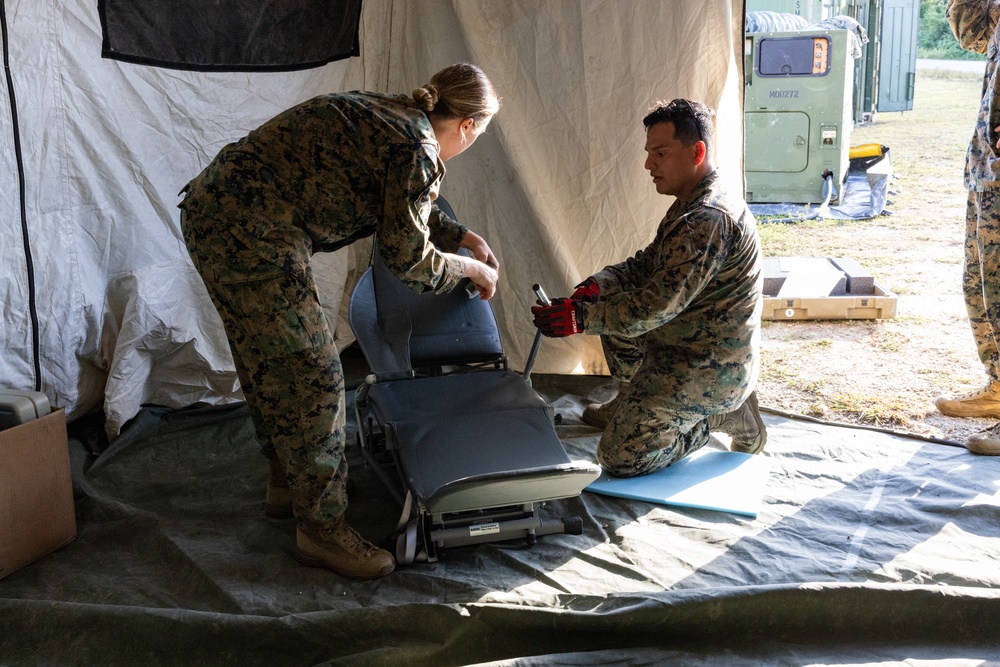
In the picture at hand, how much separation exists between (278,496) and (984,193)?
9.49 ft

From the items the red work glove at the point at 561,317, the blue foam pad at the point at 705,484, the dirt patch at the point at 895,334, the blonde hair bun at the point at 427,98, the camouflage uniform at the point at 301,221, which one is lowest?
the dirt patch at the point at 895,334

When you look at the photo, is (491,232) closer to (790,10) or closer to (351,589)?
(351,589)

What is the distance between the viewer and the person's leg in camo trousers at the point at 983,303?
3.47 metres

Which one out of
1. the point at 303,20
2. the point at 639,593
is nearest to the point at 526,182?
the point at 303,20

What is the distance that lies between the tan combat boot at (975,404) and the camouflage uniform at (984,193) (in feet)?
0.25

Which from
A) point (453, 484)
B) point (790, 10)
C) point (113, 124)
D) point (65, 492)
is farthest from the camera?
point (790, 10)

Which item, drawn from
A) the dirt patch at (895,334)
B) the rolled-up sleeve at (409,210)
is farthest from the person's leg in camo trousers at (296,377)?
the dirt patch at (895,334)

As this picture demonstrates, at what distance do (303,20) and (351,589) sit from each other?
273cm

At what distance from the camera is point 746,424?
3447mm

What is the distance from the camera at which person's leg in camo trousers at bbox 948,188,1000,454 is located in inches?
137

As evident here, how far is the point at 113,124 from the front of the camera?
12.0ft

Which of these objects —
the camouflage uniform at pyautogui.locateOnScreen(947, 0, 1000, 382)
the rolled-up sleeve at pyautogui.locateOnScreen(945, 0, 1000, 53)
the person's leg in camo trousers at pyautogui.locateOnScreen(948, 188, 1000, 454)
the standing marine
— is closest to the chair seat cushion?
the standing marine

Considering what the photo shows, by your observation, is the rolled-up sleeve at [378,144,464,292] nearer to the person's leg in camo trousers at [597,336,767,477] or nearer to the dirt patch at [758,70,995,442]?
the person's leg in camo trousers at [597,336,767,477]

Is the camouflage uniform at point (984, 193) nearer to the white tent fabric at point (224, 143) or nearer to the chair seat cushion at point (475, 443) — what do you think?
the white tent fabric at point (224, 143)
